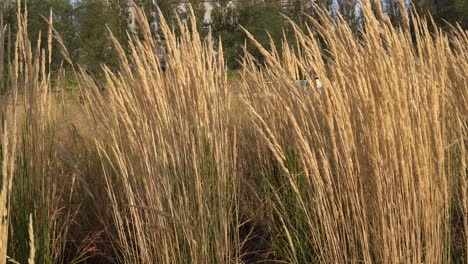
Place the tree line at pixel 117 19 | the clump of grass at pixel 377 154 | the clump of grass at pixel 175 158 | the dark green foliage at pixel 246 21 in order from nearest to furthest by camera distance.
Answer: the clump of grass at pixel 377 154, the clump of grass at pixel 175 158, the tree line at pixel 117 19, the dark green foliage at pixel 246 21

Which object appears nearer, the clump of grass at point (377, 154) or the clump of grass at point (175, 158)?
the clump of grass at point (377, 154)

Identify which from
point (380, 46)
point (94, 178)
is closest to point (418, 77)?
point (380, 46)

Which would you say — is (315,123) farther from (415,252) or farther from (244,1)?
(244,1)

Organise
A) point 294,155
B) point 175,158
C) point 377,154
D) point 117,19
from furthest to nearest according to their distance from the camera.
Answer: point 117,19 → point 294,155 → point 175,158 → point 377,154

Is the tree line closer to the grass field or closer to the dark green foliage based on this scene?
the dark green foliage

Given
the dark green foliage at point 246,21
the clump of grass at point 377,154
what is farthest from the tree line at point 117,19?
the clump of grass at point 377,154

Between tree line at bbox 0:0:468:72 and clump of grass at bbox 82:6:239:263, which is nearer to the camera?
clump of grass at bbox 82:6:239:263

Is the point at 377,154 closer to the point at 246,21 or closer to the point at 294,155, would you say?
the point at 294,155

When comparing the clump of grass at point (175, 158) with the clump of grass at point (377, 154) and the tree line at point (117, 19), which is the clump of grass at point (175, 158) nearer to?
the clump of grass at point (377, 154)

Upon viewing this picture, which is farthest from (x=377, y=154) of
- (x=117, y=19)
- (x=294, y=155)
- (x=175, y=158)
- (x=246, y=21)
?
(x=246, y=21)

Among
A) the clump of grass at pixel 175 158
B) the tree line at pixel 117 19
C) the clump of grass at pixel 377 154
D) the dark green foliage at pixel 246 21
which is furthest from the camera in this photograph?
the dark green foliage at pixel 246 21

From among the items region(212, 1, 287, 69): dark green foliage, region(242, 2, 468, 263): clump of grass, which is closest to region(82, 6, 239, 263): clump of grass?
region(242, 2, 468, 263): clump of grass

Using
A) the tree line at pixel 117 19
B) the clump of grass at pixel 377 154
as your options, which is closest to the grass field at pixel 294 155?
the clump of grass at pixel 377 154

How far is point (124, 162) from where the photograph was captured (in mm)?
1792
